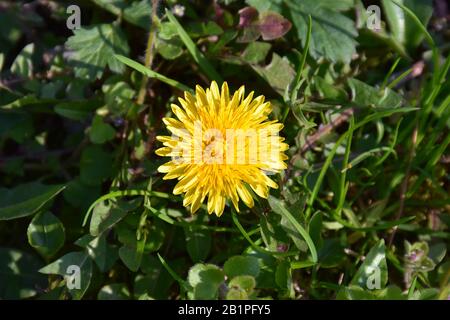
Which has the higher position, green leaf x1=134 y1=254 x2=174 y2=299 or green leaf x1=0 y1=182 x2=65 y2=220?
green leaf x1=0 y1=182 x2=65 y2=220

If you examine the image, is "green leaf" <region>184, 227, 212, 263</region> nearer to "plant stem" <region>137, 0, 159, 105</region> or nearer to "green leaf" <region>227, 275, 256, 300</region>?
"green leaf" <region>227, 275, 256, 300</region>

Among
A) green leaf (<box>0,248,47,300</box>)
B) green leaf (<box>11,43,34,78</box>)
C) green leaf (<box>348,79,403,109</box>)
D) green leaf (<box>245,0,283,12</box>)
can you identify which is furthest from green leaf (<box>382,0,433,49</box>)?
green leaf (<box>0,248,47,300</box>)

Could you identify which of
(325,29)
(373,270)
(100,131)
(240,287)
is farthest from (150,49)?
(373,270)

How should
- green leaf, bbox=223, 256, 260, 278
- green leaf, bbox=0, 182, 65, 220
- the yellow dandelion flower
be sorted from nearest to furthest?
the yellow dandelion flower < green leaf, bbox=223, 256, 260, 278 < green leaf, bbox=0, 182, 65, 220

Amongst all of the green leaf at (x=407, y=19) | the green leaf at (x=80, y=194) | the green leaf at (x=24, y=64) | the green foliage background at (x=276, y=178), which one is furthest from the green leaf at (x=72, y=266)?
Answer: the green leaf at (x=407, y=19)

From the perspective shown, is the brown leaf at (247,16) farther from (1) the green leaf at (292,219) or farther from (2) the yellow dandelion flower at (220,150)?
(1) the green leaf at (292,219)

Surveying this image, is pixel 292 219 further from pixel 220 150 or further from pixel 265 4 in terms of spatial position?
pixel 265 4

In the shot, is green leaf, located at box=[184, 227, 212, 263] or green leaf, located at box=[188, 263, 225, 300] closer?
green leaf, located at box=[188, 263, 225, 300]
